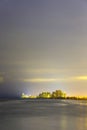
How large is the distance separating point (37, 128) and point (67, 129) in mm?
2040

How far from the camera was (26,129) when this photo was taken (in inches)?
1092

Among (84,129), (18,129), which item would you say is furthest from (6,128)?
(84,129)

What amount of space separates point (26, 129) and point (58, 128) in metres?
2.44

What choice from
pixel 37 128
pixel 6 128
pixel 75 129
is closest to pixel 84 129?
pixel 75 129

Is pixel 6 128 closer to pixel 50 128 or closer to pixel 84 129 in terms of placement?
pixel 50 128

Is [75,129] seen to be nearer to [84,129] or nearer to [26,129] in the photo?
[84,129]

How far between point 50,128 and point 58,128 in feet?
2.07

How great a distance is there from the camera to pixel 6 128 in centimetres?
2855

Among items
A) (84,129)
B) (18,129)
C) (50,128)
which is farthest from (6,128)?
(84,129)

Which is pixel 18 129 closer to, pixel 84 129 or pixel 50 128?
pixel 50 128

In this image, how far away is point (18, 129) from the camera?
92.8ft

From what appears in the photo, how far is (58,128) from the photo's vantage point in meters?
28.9

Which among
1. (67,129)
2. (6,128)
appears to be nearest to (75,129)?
(67,129)

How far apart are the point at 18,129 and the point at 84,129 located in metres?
4.42
